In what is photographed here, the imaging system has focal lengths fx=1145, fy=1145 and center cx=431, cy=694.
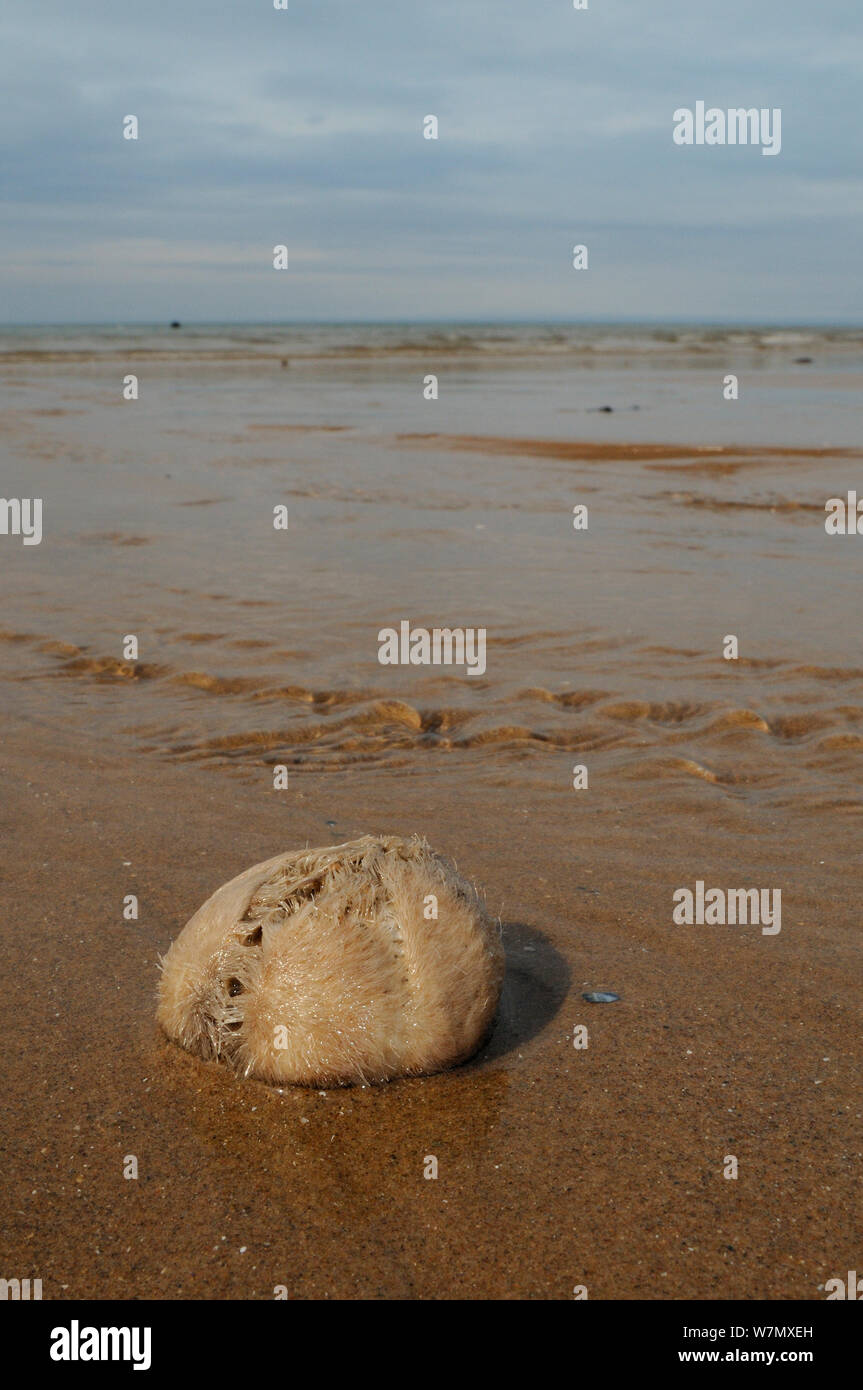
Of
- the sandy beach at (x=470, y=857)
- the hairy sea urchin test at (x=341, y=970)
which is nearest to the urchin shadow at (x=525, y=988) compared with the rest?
the sandy beach at (x=470, y=857)

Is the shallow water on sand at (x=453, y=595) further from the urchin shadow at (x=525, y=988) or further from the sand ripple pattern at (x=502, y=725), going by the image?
the urchin shadow at (x=525, y=988)

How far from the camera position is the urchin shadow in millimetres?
3193

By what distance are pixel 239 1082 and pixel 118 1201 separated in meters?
0.43

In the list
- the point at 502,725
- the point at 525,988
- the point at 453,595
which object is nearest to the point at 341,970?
the point at 525,988

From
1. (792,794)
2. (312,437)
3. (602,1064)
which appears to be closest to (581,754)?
(792,794)

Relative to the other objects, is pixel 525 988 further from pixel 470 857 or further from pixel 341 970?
pixel 470 857

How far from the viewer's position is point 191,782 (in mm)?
5211

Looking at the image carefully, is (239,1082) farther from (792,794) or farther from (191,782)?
(792,794)

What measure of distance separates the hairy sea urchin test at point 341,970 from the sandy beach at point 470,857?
0.11 metres

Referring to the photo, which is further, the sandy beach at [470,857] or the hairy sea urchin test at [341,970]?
the hairy sea urchin test at [341,970]

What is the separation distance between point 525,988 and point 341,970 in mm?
869

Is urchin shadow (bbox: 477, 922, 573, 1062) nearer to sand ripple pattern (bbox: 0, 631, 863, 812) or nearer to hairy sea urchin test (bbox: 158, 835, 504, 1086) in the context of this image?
hairy sea urchin test (bbox: 158, 835, 504, 1086)

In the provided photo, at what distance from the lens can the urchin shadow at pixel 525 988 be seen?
319 centimetres

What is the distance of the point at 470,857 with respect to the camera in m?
4.39
